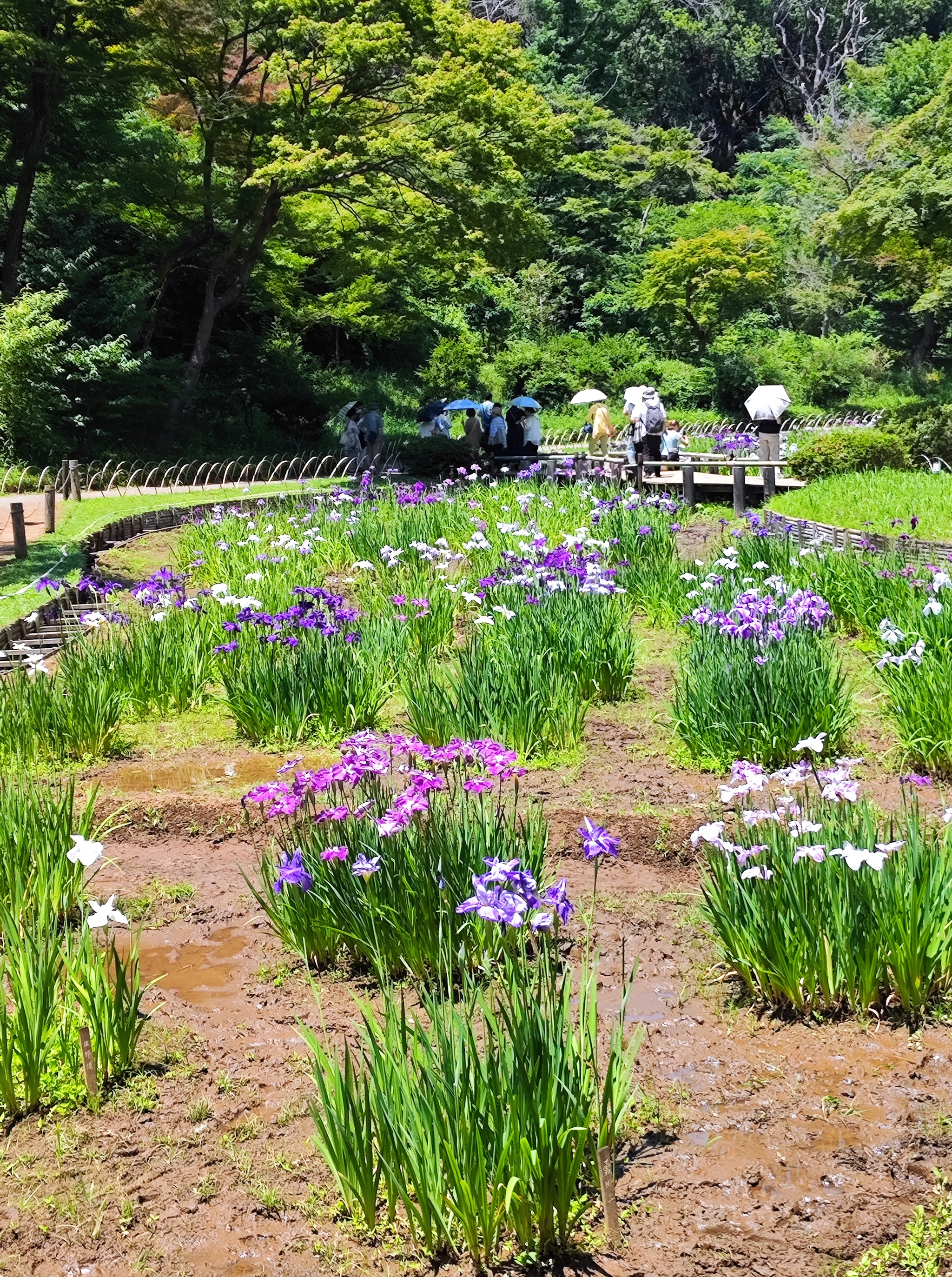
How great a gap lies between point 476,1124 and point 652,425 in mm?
14323

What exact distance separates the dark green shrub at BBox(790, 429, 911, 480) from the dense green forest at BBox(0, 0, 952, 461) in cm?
145

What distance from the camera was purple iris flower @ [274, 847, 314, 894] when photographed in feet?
10.9

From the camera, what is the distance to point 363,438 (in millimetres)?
20094

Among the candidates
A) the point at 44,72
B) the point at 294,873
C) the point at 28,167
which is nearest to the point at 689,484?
the point at 294,873

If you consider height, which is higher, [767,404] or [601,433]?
[767,404]

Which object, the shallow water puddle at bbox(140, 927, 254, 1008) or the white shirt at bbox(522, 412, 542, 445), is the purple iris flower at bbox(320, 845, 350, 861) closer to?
the shallow water puddle at bbox(140, 927, 254, 1008)

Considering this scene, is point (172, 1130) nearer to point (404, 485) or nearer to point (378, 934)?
point (378, 934)

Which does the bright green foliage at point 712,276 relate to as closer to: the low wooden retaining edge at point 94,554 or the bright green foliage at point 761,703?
the low wooden retaining edge at point 94,554

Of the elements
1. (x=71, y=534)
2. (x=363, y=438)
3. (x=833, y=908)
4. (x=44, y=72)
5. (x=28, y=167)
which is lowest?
(x=833, y=908)

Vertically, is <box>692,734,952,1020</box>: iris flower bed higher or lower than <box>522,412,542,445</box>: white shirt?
lower

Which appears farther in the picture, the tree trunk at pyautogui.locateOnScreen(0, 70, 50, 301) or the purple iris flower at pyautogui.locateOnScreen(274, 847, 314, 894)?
the tree trunk at pyautogui.locateOnScreen(0, 70, 50, 301)

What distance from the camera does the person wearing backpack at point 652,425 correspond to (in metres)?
15.9

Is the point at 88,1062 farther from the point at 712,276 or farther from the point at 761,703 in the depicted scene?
the point at 712,276

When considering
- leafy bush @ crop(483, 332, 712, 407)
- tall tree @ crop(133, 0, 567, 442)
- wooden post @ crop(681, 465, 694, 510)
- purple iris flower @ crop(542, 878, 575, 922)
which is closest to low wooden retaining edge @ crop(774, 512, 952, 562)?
wooden post @ crop(681, 465, 694, 510)
